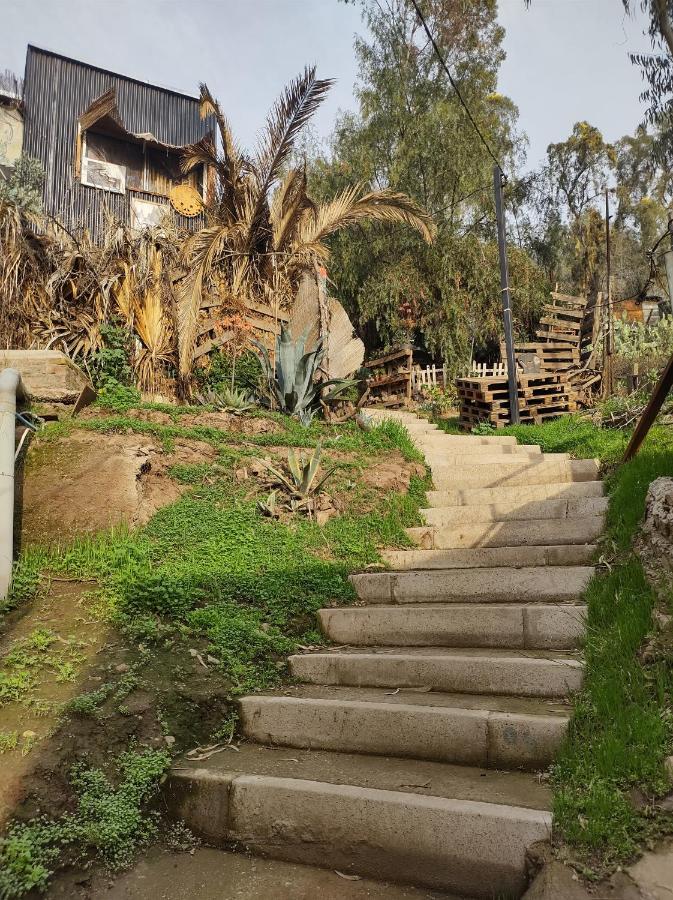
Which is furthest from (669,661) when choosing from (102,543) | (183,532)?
(102,543)

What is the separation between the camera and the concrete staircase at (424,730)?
2135 mm

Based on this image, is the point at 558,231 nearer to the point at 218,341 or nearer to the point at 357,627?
the point at 218,341

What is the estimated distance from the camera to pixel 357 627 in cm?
368

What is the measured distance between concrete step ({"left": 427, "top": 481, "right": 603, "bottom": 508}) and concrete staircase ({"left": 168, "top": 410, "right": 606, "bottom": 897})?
62 cm

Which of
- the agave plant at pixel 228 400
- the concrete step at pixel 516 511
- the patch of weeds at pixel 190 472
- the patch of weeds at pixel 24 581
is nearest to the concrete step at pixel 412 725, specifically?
the patch of weeds at pixel 24 581

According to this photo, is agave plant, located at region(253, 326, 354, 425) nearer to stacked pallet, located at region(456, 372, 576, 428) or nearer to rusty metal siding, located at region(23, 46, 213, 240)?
stacked pallet, located at region(456, 372, 576, 428)

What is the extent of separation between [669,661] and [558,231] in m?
21.1

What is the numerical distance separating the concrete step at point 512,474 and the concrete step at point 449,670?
2.71 metres

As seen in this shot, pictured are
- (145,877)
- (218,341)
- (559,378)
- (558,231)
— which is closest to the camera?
(145,877)

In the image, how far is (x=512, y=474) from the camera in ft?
19.4

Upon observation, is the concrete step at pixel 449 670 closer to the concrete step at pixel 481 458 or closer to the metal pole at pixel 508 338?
the concrete step at pixel 481 458

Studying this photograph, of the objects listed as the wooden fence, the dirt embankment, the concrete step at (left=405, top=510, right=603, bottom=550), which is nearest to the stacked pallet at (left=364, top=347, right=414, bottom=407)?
the wooden fence

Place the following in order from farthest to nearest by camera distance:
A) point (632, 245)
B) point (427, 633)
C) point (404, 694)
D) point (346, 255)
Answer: point (632, 245)
point (346, 255)
point (427, 633)
point (404, 694)

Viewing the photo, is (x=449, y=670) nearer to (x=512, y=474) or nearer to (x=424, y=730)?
(x=424, y=730)
